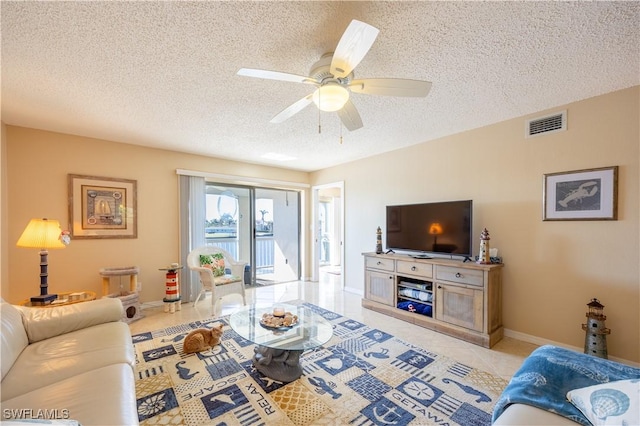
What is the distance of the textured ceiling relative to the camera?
1.39m

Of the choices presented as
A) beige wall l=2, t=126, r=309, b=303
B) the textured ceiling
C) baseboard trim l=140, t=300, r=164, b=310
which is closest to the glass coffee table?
the textured ceiling

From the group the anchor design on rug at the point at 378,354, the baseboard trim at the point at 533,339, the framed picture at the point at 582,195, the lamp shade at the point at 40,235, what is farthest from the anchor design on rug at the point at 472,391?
the lamp shade at the point at 40,235

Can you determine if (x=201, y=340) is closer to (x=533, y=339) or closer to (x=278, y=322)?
(x=278, y=322)

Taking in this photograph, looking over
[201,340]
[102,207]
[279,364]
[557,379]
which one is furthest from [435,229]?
[102,207]

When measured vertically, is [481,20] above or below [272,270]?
above

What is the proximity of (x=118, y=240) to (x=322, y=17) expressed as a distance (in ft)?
12.8

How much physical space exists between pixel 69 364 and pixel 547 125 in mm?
4275

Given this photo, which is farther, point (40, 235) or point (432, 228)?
point (432, 228)

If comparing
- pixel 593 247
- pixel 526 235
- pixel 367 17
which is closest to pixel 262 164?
pixel 367 17

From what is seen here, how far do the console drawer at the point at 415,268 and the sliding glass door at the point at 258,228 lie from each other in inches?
111

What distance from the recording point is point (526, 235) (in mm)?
2758

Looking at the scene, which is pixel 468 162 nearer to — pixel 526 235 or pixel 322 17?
pixel 526 235

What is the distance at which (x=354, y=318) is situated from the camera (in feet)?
11.1

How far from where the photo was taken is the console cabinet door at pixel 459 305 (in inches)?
106
